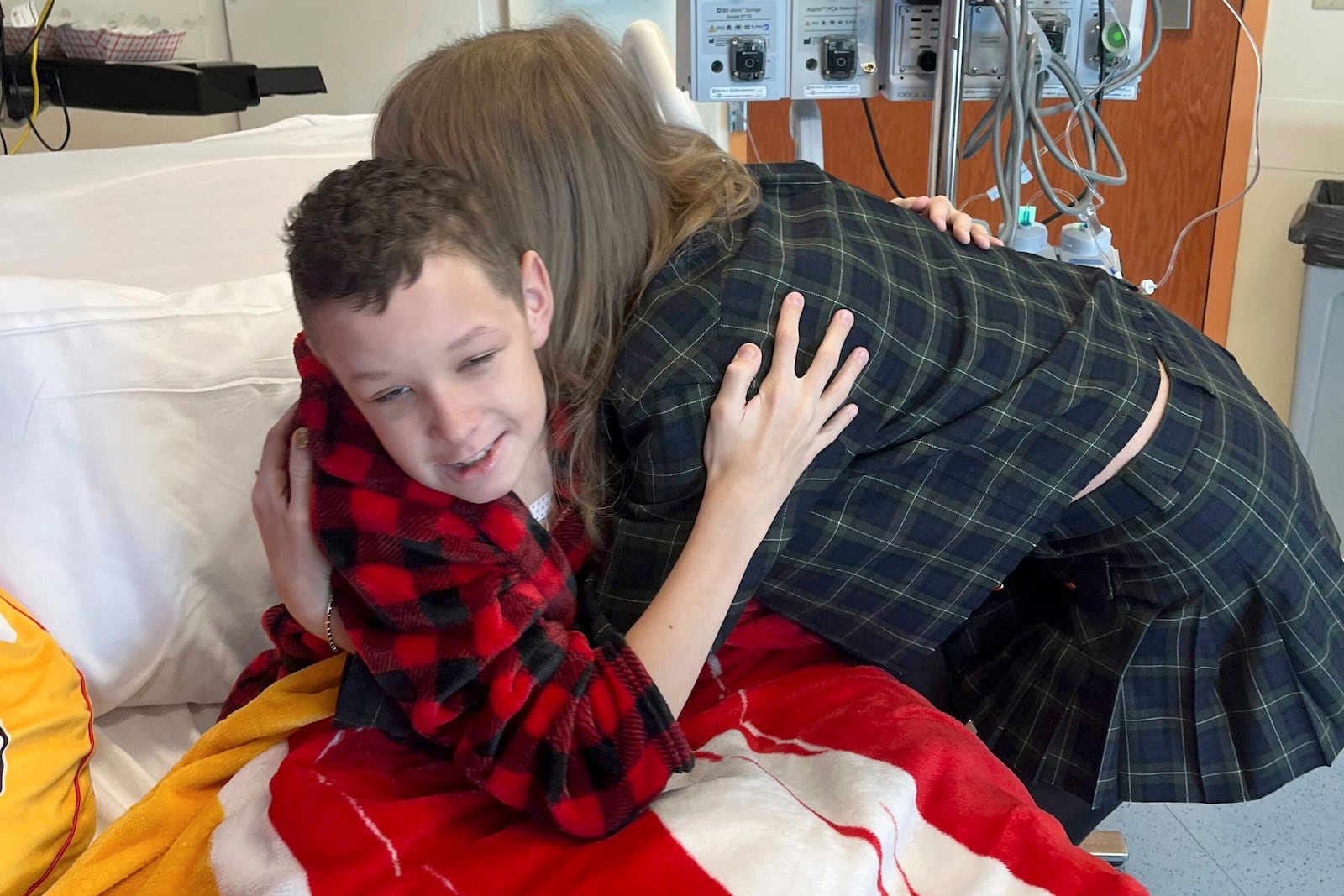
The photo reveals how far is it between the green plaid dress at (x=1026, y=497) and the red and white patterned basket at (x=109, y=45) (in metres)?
2.14

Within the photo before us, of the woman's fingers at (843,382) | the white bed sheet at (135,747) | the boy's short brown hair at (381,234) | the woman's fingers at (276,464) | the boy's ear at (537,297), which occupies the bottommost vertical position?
the white bed sheet at (135,747)

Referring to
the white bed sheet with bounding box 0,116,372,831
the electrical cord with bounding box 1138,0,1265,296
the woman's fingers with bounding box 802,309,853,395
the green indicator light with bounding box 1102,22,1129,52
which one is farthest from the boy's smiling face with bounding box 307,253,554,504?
the electrical cord with bounding box 1138,0,1265,296

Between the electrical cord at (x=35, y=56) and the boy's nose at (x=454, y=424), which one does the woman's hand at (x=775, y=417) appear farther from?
the electrical cord at (x=35, y=56)

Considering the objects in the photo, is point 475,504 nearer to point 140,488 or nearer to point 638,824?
point 638,824

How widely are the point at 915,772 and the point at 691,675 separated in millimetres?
200

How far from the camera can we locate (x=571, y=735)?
0.87m

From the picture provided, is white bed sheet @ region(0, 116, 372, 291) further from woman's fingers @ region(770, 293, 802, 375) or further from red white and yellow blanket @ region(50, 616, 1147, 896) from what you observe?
woman's fingers @ region(770, 293, 802, 375)

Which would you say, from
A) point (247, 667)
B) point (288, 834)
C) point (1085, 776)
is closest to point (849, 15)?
point (1085, 776)

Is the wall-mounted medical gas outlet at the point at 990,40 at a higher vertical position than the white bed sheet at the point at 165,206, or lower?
higher

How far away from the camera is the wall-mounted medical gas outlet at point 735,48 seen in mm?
1792

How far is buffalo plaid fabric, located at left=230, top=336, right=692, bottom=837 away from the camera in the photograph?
0.86 metres

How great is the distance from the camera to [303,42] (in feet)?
10.7

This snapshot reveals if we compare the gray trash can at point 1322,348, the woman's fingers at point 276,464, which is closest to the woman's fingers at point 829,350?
the woman's fingers at point 276,464

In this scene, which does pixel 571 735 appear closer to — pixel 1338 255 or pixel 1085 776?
pixel 1085 776
